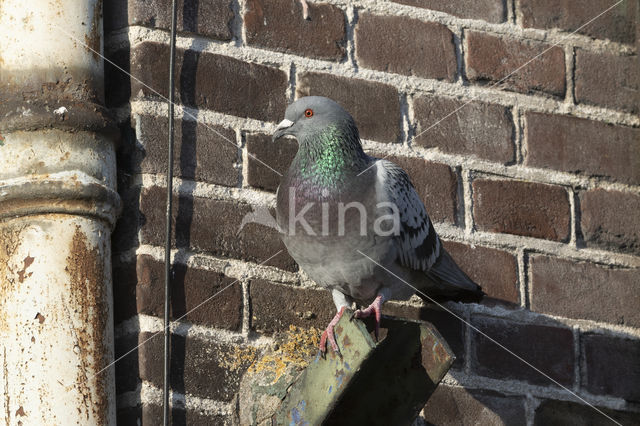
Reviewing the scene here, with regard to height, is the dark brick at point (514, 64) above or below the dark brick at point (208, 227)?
above

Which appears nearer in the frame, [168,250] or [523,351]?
[168,250]

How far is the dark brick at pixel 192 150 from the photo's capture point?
1900mm

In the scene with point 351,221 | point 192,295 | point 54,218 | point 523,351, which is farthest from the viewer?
point 523,351

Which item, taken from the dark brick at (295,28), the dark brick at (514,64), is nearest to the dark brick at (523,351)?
the dark brick at (514,64)

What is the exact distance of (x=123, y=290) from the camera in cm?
181

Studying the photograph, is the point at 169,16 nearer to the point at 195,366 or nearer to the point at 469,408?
the point at 195,366

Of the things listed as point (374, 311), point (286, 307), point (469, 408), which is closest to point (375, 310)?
point (374, 311)

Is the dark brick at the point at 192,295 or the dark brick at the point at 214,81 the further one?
the dark brick at the point at 214,81

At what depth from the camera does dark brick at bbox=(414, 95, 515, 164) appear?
2.13 m

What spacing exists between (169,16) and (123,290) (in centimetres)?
55

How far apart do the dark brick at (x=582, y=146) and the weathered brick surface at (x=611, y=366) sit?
0.37 meters

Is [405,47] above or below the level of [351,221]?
above

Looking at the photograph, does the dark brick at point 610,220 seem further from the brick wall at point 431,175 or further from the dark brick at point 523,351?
the dark brick at point 523,351

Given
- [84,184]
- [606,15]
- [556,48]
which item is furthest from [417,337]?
[606,15]
